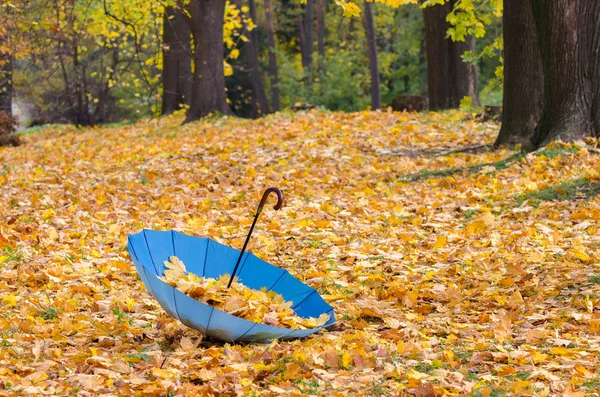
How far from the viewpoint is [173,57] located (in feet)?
72.2

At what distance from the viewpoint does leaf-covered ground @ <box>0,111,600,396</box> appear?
4.15 meters

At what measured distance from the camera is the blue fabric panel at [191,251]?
5.26 m

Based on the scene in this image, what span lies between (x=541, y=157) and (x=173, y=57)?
1414 cm

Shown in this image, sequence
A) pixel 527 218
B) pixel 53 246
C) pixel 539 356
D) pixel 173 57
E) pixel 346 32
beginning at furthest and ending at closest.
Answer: pixel 346 32
pixel 173 57
pixel 527 218
pixel 53 246
pixel 539 356

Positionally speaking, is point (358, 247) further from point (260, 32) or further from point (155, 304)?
point (260, 32)

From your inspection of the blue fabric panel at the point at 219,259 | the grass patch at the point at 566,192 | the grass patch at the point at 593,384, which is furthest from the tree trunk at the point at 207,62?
the grass patch at the point at 593,384

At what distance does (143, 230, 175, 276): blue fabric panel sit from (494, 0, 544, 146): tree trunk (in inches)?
284

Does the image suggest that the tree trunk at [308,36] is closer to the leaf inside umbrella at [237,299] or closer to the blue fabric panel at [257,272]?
the blue fabric panel at [257,272]

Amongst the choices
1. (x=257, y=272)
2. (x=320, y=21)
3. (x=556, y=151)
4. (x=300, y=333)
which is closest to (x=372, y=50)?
(x=320, y=21)

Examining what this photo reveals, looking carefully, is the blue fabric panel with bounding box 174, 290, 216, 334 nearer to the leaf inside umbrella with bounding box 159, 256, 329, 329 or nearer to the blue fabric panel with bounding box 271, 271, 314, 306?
the leaf inside umbrella with bounding box 159, 256, 329, 329

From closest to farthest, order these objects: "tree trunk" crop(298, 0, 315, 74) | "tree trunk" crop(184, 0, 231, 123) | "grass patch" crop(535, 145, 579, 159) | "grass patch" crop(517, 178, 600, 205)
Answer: "grass patch" crop(517, 178, 600, 205) < "grass patch" crop(535, 145, 579, 159) < "tree trunk" crop(184, 0, 231, 123) < "tree trunk" crop(298, 0, 315, 74)

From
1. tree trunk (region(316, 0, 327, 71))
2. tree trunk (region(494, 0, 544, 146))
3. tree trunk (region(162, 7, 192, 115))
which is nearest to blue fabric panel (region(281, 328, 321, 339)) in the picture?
tree trunk (region(494, 0, 544, 146))

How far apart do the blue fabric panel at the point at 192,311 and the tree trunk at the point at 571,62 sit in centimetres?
689

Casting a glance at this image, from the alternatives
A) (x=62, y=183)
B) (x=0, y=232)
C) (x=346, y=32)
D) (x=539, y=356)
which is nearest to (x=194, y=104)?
(x=62, y=183)
